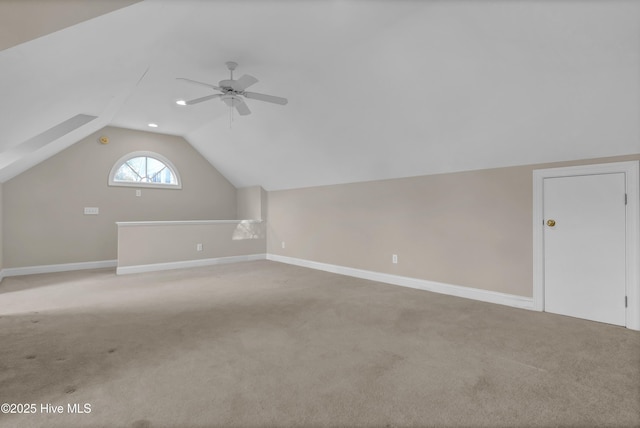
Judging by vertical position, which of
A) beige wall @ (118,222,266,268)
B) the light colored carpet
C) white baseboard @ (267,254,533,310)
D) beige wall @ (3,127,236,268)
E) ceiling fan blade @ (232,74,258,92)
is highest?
ceiling fan blade @ (232,74,258,92)

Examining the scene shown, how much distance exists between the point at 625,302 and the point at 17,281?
7.84m

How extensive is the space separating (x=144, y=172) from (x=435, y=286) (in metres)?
6.33

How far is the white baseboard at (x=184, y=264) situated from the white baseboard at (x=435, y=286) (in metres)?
1.56

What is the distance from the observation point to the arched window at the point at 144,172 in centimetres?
645

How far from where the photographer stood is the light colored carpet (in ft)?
5.28

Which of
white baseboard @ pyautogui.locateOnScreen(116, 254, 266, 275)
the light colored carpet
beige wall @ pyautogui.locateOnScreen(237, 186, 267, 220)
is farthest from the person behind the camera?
beige wall @ pyautogui.locateOnScreen(237, 186, 267, 220)

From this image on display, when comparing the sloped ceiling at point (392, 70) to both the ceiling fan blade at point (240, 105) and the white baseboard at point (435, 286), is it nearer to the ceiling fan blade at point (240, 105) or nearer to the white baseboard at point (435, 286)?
the ceiling fan blade at point (240, 105)

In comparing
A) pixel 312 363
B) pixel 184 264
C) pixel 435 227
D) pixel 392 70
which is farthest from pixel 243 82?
pixel 184 264

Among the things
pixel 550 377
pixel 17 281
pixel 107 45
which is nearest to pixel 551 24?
pixel 550 377

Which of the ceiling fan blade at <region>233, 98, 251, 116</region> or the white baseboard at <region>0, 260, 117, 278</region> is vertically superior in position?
the ceiling fan blade at <region>233, 98, 251, 116</region>

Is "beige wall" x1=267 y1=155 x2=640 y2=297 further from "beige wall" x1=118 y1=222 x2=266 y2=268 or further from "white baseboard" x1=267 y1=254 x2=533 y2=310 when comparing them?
"beige wall" x1=118 y1=222 x2=266 y2=268

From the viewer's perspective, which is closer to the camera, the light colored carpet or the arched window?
the light colored carpet

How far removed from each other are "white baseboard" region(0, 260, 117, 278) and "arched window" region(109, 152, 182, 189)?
1.62 m

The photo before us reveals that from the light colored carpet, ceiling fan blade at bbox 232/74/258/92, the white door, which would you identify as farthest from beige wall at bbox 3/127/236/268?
the white door
